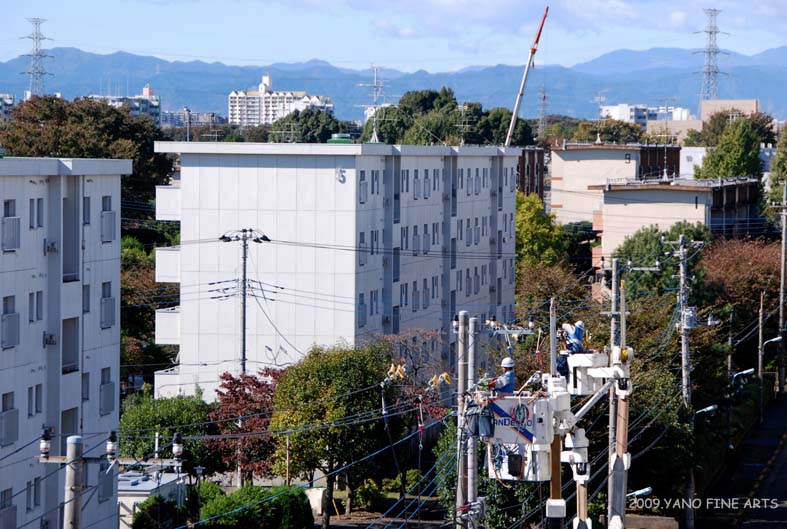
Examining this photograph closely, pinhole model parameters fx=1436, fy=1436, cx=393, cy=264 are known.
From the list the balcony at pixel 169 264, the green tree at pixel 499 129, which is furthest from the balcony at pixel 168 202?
the green tree at pixel 499 129

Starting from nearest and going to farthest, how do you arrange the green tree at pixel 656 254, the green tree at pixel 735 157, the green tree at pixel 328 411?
the green tree at pixel 328 411 < the green tree at pixel 656 254 < the green tree at pixel 735 157

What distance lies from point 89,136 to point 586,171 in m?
33.9

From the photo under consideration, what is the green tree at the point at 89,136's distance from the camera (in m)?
65.8

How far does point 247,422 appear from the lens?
36219 mm

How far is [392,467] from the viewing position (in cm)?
3928

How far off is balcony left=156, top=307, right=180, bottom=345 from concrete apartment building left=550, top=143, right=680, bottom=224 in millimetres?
46530

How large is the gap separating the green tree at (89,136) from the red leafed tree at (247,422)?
30.9 meters

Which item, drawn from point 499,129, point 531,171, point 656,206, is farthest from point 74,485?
point 499,129

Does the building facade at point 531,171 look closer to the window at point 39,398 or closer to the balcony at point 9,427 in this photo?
the window at point 39,398

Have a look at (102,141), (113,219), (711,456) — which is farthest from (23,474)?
(102,141)

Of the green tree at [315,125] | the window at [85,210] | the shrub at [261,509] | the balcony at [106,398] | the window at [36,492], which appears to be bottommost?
the shrub at [261,509]

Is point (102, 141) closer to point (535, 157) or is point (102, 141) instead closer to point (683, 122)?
point (535, 157)

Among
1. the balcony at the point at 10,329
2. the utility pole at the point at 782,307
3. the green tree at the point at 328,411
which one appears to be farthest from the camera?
the utility pole at the point at 782,307

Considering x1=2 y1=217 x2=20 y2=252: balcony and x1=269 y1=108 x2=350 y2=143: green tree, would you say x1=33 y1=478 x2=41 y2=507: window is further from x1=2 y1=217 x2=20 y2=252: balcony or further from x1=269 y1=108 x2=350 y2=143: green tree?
x1=269 y1=108 x2=350 y2=143: green tree
